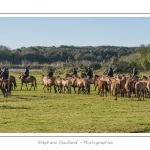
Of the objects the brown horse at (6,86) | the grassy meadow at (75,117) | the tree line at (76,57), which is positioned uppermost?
the tree line at (76,57)

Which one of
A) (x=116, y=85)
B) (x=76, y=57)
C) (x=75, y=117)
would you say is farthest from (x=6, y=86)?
(x=76, y=57)

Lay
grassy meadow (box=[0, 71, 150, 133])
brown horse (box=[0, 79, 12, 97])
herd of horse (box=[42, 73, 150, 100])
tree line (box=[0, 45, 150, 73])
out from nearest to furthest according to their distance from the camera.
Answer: grassy meadow (box=[0, 71, 150, 133]), herd of horse (box=[42, 73, 150, 100]), brown horse (box=[0, 79, 12, 97]), tree line (box=[0, 45, 150, 73])

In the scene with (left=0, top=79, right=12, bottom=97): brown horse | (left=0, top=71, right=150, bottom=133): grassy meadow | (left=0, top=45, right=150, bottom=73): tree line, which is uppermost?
(left=0, top=45, right=150, bottom=73): tree line

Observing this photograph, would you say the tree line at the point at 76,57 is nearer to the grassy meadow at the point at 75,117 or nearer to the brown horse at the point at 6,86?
the brown horse at the point at 6,86

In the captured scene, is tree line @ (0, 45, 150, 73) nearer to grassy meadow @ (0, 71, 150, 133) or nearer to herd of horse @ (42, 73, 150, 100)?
herd of horse @ (42, 73, 150, 100)

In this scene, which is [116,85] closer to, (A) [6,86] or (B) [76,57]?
(A) [6,86]

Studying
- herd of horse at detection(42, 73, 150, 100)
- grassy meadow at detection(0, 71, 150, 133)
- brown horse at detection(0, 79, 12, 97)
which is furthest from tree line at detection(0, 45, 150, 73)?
grassy meadow at detection(0, 71, 150, 133)

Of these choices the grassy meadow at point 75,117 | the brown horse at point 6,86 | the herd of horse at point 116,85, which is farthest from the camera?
the brown horse at point 6,86

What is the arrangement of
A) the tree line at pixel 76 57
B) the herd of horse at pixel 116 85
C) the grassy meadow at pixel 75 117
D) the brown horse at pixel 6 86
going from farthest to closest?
the tree line at pixel 76 57, the brown horse at pixel 6 86, the herd of horse at pixel 116 85, the grassy meadow at pixel 75 117

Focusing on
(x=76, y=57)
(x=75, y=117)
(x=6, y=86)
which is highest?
(x=76, y=57)

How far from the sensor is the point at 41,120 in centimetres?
1495

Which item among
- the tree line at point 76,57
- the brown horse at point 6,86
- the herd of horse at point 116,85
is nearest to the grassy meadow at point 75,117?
the herd of horse at point 116,85

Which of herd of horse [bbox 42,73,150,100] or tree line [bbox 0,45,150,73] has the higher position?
tree line [bbox 0,45,150,73]
